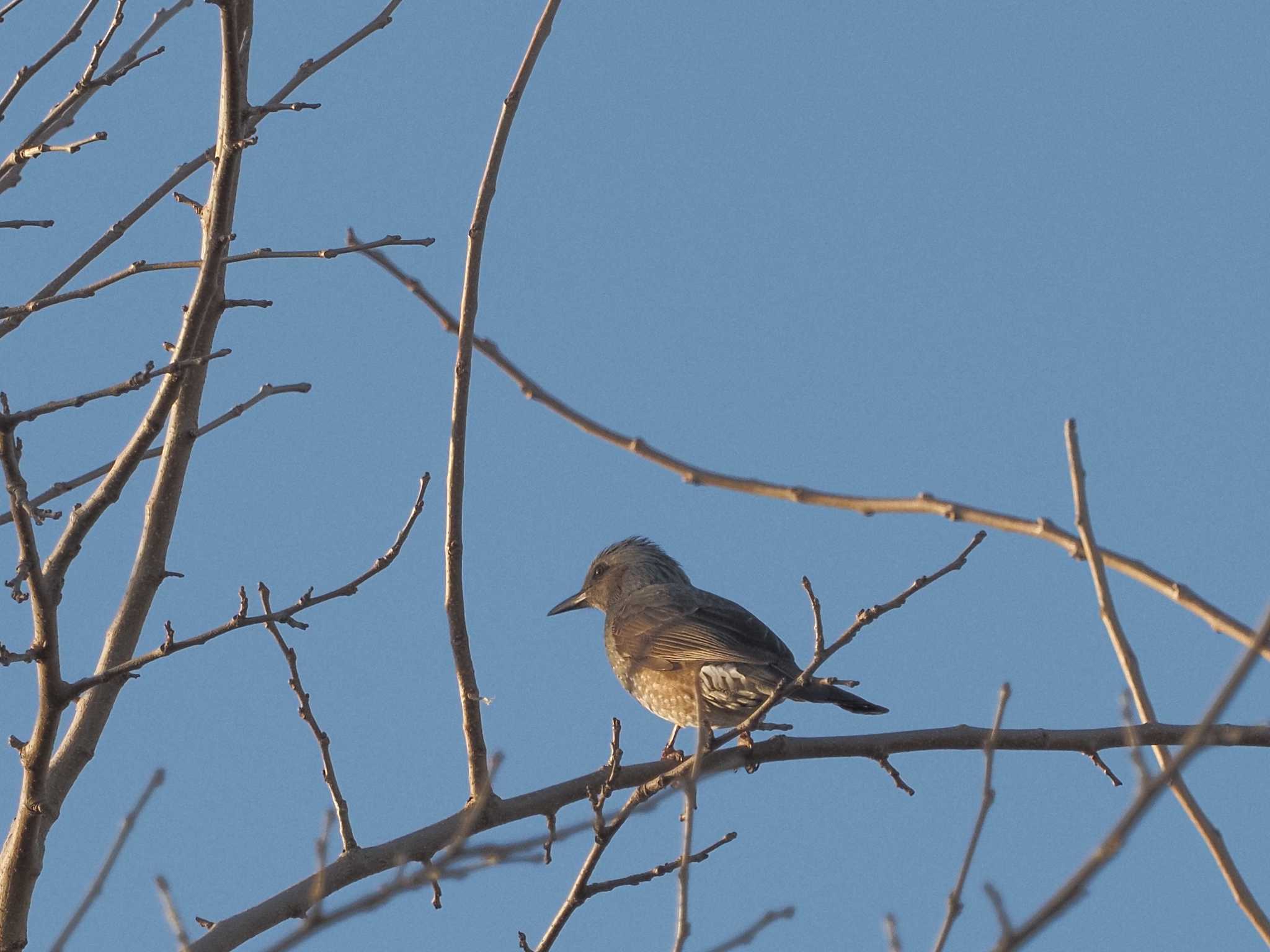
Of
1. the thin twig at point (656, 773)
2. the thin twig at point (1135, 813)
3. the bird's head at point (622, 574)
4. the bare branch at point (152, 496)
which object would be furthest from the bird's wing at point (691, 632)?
the thin twig at point (1135, 813)

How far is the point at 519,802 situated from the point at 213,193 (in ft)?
6.19

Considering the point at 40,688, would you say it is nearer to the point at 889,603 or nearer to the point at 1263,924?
the point at 889,603

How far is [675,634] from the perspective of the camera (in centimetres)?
776

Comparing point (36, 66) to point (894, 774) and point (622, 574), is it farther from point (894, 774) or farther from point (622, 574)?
point (622, 574)

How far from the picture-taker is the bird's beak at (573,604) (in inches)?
396

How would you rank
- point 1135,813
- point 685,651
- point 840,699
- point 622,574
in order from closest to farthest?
point 1135,813
point 840,699
point 685,651
point 622,574

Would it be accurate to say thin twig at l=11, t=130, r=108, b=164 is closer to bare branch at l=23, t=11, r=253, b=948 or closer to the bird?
bare branch at l=23, t=11, r=253, b=948

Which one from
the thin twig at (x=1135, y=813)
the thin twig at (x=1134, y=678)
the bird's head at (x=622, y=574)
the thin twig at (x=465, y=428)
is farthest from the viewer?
the bird's head at (x=622, y=574)

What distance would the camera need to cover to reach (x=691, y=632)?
762 centimetres

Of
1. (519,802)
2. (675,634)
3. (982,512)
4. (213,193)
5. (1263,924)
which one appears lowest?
(1263,924)

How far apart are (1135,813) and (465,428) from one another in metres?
2.74

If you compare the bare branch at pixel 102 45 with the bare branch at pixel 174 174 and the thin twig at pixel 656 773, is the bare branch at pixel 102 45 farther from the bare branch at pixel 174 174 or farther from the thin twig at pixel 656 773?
the thin twig at pixel 656 773

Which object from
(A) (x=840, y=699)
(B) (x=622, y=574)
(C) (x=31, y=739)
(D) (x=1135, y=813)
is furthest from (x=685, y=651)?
(D) (x=1135, y=813)

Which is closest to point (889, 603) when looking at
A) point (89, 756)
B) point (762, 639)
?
point (89, 756)
